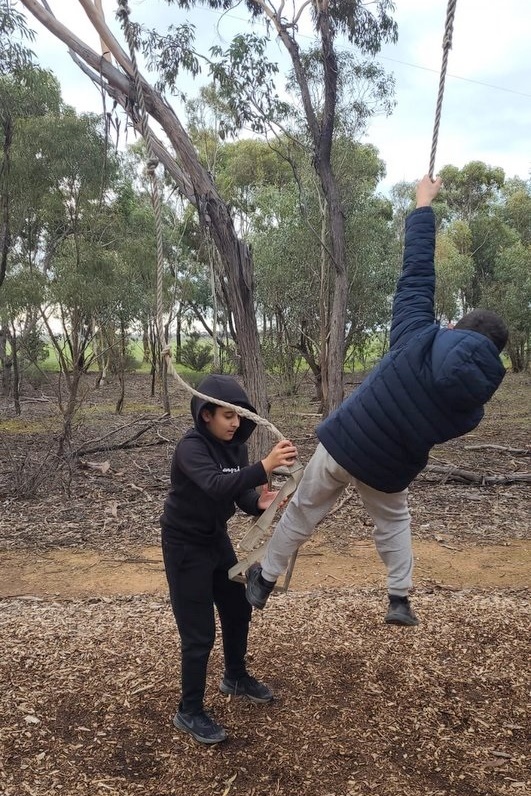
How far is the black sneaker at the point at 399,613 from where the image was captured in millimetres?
2631

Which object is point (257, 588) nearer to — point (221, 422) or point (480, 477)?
point (221, 422)

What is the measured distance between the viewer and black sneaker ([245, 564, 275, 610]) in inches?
102

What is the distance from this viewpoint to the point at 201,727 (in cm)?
262

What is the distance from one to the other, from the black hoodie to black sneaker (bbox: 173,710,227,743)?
0.71 metres

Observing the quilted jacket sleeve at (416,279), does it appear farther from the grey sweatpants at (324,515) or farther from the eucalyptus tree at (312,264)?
the eucalyptus tree at (312,264)

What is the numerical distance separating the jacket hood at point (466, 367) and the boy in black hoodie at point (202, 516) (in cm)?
58

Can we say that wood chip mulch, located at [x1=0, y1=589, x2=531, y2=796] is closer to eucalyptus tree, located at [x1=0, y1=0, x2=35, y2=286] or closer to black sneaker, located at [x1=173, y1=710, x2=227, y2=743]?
black sneaker, located at [x1=173, y1=710, x2=227, y2=743]

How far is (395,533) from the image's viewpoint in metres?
2.70

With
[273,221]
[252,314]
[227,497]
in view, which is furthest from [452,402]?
[273,221]

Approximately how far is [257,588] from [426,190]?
1.66 meters

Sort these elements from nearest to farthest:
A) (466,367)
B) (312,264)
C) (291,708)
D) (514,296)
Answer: (466,367), (291,708), (312,264), (514,296)

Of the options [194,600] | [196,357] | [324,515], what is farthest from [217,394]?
[196,357]

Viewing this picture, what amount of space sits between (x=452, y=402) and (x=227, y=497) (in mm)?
834

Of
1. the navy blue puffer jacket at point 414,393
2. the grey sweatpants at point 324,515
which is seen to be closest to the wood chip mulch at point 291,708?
the grey sweatpants at point 324,515
